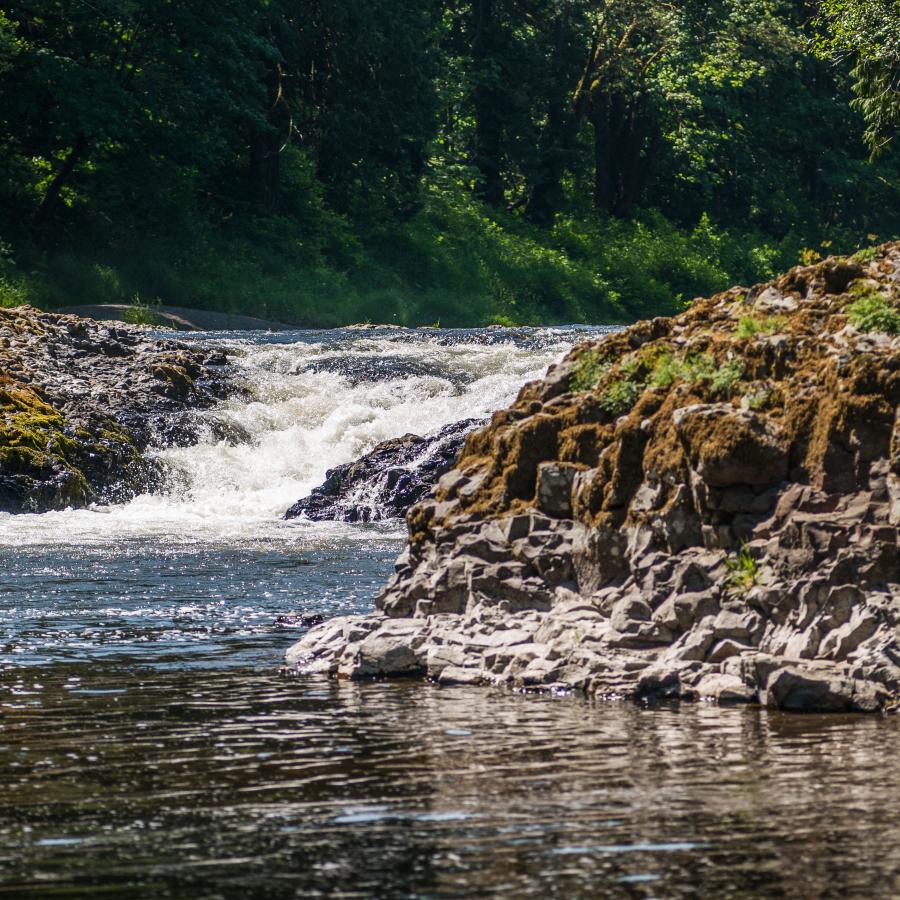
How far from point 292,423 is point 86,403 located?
3514 mm

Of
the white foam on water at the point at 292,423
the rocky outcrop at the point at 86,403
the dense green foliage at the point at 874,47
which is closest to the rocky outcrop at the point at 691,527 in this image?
the white foam on water at the point at 292,423

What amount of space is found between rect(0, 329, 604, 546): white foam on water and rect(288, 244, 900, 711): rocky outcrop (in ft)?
30.6

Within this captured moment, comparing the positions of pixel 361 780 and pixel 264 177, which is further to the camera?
pixel 264 177

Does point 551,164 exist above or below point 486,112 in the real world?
below

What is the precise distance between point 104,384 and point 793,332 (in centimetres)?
1927

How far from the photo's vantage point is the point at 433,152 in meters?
58.1

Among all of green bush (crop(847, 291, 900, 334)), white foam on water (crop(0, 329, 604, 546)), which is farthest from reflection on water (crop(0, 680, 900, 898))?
white foam on water (crop(0, 329, 604, 546))

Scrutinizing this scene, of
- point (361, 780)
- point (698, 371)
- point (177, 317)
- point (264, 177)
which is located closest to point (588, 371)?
point (698, 371)

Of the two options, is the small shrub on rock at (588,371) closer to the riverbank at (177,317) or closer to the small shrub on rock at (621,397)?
the small shrub on rock at (621,397)

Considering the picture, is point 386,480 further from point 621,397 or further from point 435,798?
point 435,798

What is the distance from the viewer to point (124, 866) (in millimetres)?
6113

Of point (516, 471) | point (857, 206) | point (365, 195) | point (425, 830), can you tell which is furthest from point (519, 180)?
point (425, 830)

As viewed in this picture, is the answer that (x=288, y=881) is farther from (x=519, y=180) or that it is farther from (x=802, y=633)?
(x=519, y=180)

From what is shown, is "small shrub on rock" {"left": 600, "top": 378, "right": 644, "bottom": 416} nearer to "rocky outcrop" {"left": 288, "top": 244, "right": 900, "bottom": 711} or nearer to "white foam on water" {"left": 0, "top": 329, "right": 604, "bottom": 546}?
"rocky outcrop" {"left": 288, "top": 244, "right": 900, "bottom": 711}
